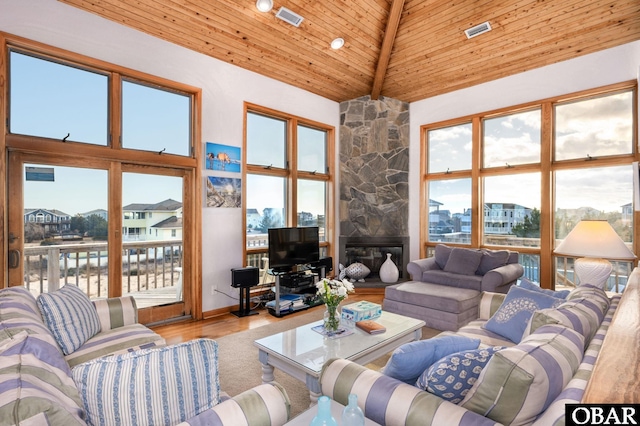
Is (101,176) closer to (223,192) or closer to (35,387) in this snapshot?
(223,192)

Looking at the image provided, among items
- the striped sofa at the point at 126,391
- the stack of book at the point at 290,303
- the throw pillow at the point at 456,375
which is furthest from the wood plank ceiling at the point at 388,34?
the throw pillow at the point at 456,375

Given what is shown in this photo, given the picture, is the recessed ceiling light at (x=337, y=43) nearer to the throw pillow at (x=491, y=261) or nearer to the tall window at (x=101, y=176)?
the tall window at (x=101, y=176)

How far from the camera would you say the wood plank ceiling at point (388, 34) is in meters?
3.91

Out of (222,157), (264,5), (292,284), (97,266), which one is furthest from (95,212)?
(264,5)

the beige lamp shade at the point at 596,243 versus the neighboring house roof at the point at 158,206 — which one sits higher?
the neighboring house roof at the point at 158,206

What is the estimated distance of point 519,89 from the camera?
5.14 meters

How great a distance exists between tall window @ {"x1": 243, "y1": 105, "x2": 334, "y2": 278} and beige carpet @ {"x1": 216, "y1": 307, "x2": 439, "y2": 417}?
1.48 metres

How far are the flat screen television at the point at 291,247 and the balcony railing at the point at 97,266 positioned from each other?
125cm

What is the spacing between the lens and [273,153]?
5465 millimetres

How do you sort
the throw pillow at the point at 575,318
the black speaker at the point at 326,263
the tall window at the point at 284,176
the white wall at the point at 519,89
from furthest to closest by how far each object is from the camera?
the black speaker at the point at 326,263 → the tall window at the point at 284,176 → the white wall at the point at 519,89 → the throw pillow at the point at 575,318

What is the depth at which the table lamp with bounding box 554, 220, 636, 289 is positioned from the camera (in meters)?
3.11

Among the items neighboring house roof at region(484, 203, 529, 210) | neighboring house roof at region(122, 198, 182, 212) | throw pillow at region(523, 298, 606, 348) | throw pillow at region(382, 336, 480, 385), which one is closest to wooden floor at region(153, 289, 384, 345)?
neighboring house roof at region(122, 198, 182, 212)

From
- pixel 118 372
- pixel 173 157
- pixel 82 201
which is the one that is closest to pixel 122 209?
pixel 82 201

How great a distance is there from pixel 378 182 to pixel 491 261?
2.41m
